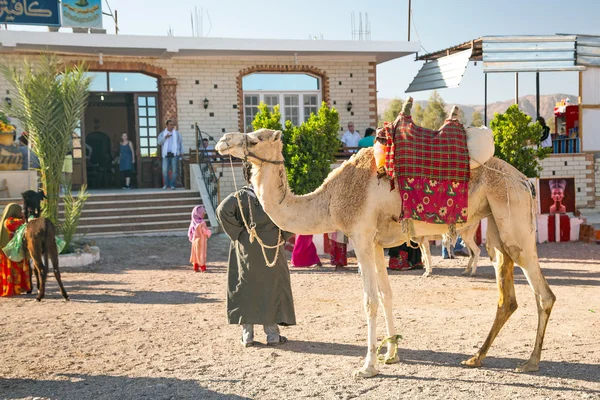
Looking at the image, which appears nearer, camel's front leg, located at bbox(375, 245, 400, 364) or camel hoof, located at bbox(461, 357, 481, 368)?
camel hoof, located at bbox(461, 357, 481, 368)

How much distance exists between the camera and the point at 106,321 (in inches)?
365

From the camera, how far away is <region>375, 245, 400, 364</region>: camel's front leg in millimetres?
6773

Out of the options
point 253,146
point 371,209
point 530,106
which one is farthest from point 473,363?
point 530,106

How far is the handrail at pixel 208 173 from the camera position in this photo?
64.5 feet

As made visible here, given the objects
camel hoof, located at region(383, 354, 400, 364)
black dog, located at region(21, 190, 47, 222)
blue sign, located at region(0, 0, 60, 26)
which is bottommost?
camel hoof, located at region(383, 354, 400, 364)

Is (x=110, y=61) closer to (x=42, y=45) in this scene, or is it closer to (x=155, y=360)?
(x=42, y=45)

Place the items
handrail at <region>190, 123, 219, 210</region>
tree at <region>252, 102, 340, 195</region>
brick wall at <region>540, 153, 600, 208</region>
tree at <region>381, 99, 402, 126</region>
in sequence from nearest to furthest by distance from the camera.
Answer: tree at <region>252, 102, 340, 195</region> → handrail at <region>190, 123, 219, 210</region> → brick wall at <region>540, 153, 600, 208</region> → tree at <region>381, 99, 402, 126</region>

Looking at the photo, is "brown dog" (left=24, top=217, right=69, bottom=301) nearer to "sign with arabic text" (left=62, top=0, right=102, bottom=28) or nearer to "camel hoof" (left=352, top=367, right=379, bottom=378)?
"camel hoof" (left=352, top=367, right=379, bottom=378)

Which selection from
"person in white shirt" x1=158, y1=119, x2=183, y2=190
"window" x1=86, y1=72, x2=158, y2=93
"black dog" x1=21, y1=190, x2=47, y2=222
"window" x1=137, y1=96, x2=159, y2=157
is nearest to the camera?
"black dog" x1=21, y1=190, x2=47, y2=222

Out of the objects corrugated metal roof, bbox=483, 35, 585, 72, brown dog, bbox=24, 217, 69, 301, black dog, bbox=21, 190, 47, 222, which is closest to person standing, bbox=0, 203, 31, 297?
black dog, bbox=21, 190, 47, 222

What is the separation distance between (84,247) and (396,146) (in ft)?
34.6

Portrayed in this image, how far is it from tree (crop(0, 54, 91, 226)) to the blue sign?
811 centimetres

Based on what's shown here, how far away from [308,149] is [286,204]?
989cm

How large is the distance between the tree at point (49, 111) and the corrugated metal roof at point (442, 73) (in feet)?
40.3
